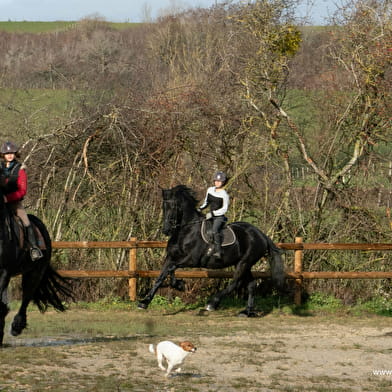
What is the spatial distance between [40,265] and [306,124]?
9.25 meters

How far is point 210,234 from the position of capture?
46.5ft

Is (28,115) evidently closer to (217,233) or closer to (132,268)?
(132,268)

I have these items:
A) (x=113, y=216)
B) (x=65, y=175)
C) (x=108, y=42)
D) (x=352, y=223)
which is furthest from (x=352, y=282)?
(x=108, y=42)

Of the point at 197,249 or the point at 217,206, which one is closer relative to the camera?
the point at 217,206

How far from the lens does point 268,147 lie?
17.0 metres

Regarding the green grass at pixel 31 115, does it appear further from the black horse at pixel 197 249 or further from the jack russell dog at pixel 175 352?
the jack russell dog at pixel 175 352

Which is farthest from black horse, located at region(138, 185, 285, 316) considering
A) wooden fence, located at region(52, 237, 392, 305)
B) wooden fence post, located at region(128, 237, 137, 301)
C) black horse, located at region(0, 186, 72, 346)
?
black horse, located at region(0, 186, 72, 346)

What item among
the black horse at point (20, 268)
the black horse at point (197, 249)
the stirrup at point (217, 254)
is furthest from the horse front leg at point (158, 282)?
the black horse at point (20, 268)

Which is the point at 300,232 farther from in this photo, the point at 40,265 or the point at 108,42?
the point at 108,42

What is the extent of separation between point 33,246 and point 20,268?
0.38m

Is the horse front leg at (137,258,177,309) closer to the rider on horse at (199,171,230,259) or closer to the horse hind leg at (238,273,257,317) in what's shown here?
the rider on horse at (199,171,230,259)

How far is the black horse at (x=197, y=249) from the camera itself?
14016 millimetres

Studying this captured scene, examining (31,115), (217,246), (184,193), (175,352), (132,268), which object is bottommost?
(132,268)

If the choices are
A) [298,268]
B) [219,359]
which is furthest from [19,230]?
[298,268]
